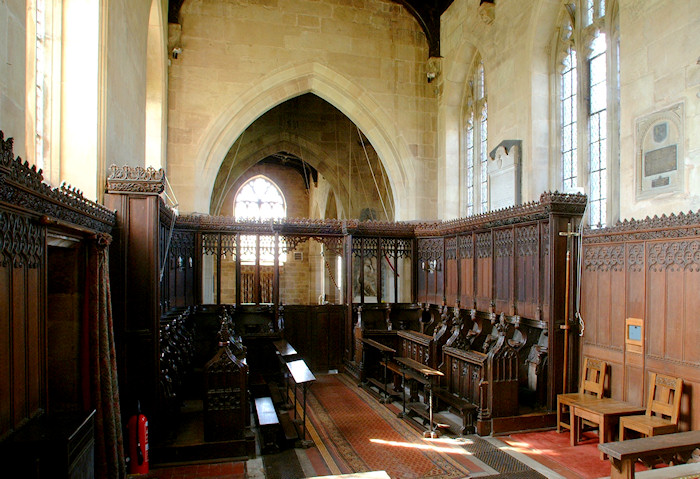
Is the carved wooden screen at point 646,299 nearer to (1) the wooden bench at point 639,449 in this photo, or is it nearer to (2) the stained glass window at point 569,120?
(1) the wooden bench at point 639,449

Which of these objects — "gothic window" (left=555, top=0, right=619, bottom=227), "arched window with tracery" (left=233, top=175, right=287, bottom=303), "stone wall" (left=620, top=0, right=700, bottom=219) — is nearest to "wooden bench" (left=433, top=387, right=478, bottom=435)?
"stone wall" (left=620, top=0, right=700, bottom=219)

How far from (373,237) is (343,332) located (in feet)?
5.92

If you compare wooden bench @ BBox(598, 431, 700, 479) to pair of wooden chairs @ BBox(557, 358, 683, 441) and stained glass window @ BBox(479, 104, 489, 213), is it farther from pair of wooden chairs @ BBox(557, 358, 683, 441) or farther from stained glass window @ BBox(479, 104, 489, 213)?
stained glass window @ BBox(479, 104, 489, 213)

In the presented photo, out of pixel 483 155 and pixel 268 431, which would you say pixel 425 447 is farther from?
pixel 483 155

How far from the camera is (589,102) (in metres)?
7.43

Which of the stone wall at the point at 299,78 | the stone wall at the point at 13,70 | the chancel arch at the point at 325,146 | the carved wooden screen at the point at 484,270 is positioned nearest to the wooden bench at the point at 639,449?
the carved wooden screen at the point at 484,270

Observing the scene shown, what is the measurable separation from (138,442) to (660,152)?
592 centimetres

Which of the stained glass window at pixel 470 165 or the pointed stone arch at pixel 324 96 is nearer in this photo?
the pointed stone arch at pixel 324 96

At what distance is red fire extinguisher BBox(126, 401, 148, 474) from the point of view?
4332mm

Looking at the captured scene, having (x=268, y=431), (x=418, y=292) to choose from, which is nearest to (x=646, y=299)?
(x=268, y=431)

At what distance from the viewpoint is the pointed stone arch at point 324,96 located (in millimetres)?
10211

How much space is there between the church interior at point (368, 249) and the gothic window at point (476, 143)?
0.05 m

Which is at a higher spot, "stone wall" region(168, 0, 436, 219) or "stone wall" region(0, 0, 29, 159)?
"stone wall" region(168, 0, 436, 219)

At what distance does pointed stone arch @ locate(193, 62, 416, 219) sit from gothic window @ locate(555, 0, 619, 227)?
12.6 ft
